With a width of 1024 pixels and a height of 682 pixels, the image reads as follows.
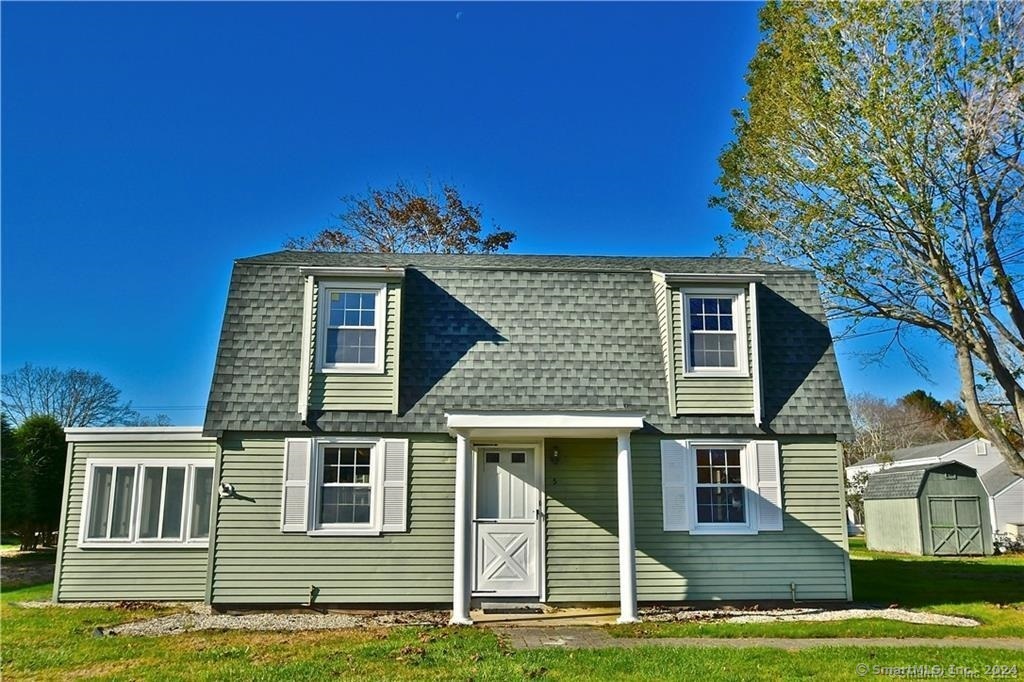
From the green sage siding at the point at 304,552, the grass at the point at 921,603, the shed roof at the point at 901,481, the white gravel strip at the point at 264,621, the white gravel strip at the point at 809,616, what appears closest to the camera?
the grass at the point at 921,603

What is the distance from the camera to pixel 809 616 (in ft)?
33.9

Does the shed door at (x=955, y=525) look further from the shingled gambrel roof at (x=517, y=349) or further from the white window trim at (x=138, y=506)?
the white window trim at (x=138, y=506)

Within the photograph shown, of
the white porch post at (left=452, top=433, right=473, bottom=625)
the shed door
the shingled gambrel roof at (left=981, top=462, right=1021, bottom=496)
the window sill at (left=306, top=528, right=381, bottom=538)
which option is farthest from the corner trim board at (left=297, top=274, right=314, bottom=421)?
the shingled gambrel roof at (left=981, top=462, right=1021, bottom=496)

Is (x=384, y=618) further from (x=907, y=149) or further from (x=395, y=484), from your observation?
(x=907, y=149)

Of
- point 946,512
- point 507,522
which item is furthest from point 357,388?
point 946,512

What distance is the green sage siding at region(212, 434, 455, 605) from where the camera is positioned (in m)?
10.9

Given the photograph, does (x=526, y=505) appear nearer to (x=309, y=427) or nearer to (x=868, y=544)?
(x=309, y=427)

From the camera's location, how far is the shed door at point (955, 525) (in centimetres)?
2484

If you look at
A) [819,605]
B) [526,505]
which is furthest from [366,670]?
[819,605]

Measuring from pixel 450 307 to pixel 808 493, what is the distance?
6017mm

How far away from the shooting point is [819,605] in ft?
36.8

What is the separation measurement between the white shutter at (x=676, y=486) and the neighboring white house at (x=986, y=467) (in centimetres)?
2104

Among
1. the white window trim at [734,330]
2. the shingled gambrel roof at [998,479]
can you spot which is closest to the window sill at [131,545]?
the white window trim at [734,330]

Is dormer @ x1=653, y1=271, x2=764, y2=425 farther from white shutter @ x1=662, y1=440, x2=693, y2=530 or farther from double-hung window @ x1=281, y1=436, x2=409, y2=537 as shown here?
double-hung window @ x1=281, y1=436, x2=409, y2=537
